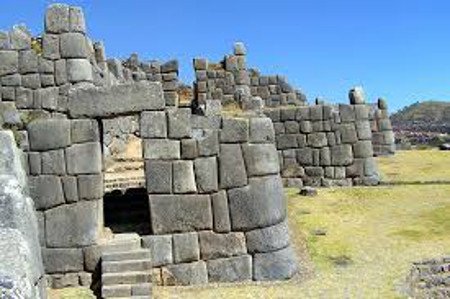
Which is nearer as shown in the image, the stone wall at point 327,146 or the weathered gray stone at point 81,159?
the weathered gray stone at point 81,159

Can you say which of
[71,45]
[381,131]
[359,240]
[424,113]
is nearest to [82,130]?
[71,45]

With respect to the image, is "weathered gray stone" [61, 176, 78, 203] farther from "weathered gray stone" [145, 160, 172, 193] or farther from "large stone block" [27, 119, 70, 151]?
"weathered gray stone" [145, 160, 172, 193]

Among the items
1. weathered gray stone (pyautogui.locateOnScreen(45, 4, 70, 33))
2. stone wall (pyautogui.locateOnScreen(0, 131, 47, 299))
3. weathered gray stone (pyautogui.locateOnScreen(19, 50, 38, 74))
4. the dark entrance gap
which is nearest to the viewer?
stone wall (pyautogui.locateOnScreen(0, 131, 47, 299))

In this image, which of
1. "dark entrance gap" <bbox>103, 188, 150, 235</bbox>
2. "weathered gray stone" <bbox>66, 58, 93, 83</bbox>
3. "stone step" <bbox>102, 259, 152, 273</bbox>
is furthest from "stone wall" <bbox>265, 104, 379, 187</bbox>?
"stone step" <bbox>102, 259, 152, 273</bbox>

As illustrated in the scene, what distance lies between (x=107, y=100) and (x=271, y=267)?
182 inches

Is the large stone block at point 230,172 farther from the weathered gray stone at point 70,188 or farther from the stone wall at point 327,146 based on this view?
the stone wall at point 327,146

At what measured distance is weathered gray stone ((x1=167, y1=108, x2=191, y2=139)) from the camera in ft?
44.4

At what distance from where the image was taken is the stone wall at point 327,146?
23.1 metres

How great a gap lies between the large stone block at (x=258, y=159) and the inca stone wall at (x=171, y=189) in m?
0.02

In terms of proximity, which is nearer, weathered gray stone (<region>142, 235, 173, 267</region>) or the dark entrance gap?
weathered gray stone (<region>142, 235, 173, 267</region>)

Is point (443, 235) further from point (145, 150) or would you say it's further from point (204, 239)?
point (145, 150)

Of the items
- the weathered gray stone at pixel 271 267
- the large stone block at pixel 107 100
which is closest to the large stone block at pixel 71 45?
the large stone block at pixel 107 100

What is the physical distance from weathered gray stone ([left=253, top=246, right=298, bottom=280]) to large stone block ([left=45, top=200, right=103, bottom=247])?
10.6ft

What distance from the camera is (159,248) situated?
529 inches
